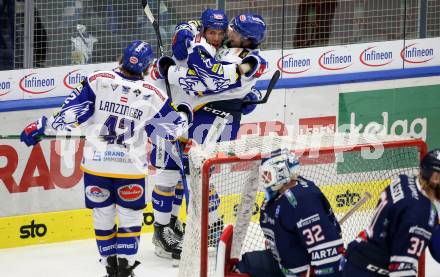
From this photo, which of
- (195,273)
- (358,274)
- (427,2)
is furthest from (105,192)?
(427,2)

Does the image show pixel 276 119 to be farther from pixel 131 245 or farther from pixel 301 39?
pixel 131 245

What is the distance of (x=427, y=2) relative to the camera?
8.26 m

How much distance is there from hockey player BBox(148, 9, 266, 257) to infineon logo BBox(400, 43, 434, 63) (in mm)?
1733

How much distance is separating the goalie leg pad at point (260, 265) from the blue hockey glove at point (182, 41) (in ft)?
A: 5.79

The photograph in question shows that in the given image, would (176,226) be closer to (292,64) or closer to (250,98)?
(250,98)

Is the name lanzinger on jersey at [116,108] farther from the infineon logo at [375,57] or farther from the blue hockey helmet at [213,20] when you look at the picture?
the infineon logo at [375,57]

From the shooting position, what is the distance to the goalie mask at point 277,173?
16.0 feet

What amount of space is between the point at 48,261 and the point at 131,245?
38.2 inches

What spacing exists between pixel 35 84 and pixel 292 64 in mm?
1757

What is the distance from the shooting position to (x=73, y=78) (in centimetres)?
750

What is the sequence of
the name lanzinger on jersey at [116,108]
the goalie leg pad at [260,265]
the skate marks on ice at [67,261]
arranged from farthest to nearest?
1. the skate marks on ice at [67,261]
2. the name lanzinger on jersey at [116,108]
3. the goalie leg pad at [260,265]

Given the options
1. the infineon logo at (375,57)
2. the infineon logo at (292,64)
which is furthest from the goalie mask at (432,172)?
the infineon logo at (375,57)

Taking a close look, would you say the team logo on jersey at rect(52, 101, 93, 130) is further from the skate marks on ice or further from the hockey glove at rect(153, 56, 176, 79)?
the skate marks on ice

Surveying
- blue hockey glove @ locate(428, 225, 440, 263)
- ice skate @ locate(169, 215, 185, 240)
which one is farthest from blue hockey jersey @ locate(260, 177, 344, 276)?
ice skate @ locate(169, 215, 185, 240)
